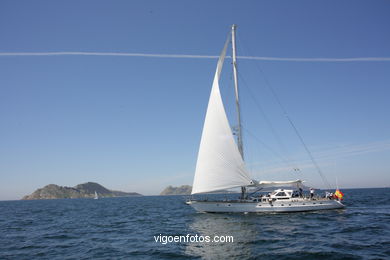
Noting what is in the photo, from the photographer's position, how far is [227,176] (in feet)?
95.1

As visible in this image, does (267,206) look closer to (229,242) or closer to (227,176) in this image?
(227,176)

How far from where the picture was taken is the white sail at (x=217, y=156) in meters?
29.1

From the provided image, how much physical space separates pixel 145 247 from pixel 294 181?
2096 cm

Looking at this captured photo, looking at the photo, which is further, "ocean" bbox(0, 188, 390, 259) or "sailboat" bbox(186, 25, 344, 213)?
"sailboat" bbox(186, 25, 344, 213)

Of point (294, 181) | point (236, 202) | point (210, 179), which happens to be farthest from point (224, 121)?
point (294, 181)

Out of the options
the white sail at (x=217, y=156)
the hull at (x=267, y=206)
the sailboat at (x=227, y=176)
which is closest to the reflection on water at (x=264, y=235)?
the hull at (x=267, y=206)

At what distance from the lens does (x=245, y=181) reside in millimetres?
29391

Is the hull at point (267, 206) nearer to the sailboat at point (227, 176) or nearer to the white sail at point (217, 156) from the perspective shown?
the sailboat at point (227, 176)

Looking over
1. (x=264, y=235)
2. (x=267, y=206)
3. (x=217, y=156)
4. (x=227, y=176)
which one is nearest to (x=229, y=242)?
(x=264, y=235)

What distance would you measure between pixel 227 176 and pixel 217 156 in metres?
2.38

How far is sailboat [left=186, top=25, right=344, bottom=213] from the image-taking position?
29.2 meters

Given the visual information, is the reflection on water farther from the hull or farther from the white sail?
the white sail

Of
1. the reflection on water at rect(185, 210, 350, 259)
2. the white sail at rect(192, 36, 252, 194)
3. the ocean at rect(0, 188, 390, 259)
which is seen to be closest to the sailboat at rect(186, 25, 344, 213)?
the white sail at rect(192, 36, 252, 194)

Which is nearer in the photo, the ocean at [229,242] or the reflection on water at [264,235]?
the ocean at [229,242]
